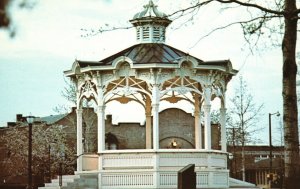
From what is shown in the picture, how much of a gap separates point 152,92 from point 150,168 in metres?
3.44

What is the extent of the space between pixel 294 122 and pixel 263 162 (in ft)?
302

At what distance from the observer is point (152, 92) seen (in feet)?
104

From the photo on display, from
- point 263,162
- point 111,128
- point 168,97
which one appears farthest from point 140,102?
point 263,162

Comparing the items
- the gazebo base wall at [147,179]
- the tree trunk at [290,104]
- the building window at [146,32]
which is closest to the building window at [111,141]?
the building window at [146,32]

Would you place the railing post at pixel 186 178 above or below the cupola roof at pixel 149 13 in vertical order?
below

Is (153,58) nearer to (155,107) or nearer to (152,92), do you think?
(152,92)

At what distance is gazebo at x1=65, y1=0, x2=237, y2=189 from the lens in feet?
103

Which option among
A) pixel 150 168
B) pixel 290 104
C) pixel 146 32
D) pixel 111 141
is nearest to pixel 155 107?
pixel 150 168

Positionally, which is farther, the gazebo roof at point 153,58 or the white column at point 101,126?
the white column at point 101,126

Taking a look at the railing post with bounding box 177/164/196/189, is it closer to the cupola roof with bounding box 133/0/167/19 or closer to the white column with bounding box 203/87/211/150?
the white column with bounding box 203/87/211/150

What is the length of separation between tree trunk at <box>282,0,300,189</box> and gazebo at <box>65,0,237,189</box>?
12702 millimetres

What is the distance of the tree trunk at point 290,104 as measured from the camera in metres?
17.4

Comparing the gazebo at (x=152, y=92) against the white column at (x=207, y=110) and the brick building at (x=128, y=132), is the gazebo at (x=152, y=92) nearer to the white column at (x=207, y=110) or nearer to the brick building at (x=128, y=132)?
the white column at (x=207, y=110)

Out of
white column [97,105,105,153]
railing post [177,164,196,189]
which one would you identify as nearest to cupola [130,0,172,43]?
white column [97,105,105,153]
